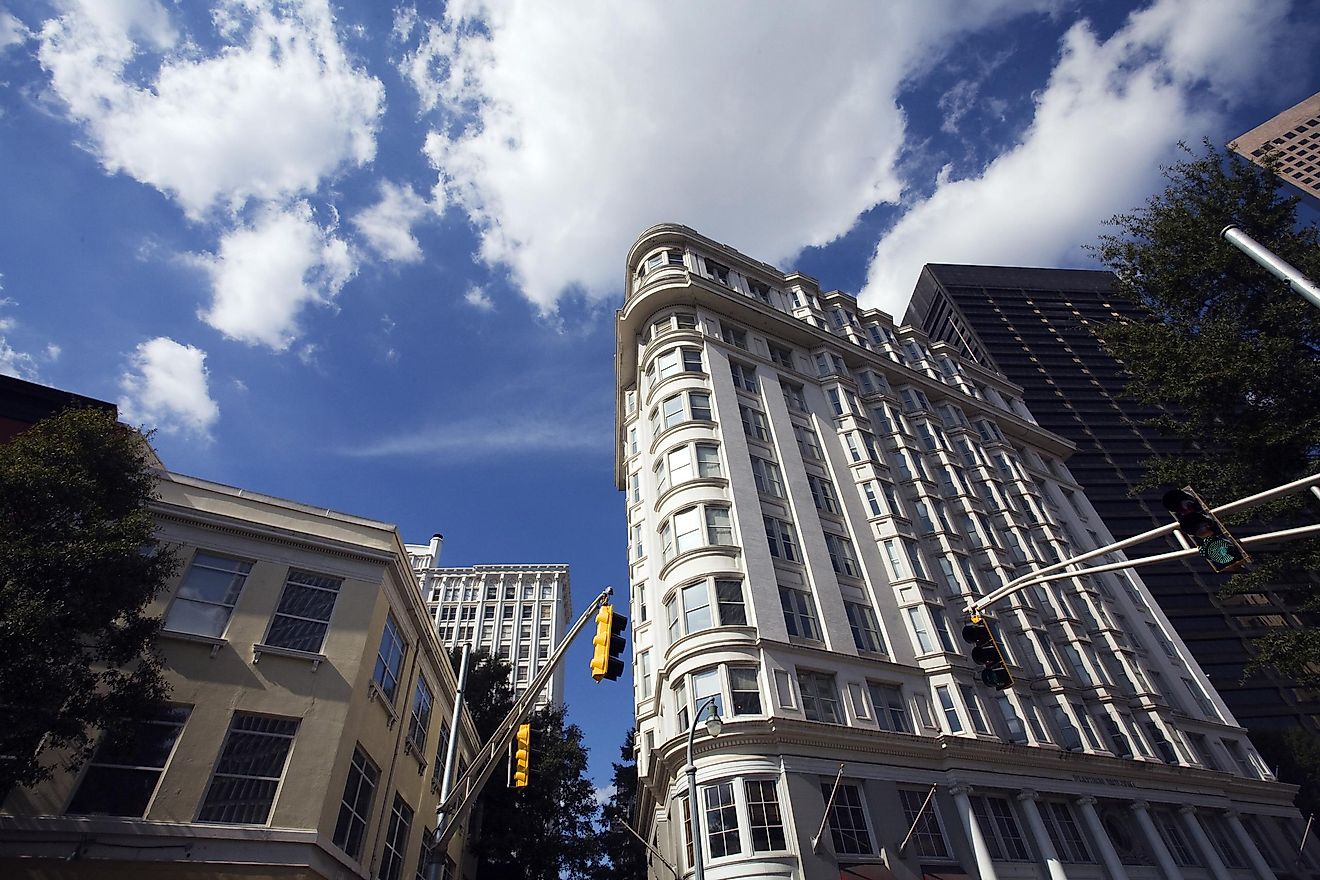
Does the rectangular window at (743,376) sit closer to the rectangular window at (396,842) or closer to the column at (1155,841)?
the rectangular window at (396,842)

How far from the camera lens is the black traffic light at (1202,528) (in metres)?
9.34

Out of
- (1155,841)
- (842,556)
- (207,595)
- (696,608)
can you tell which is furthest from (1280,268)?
(1155,841)

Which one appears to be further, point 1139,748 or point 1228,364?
point 1139,748

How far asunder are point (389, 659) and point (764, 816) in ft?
47.3

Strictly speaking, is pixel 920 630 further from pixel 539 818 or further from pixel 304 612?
pixel 304 612

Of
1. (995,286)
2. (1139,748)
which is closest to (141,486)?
(1139,748)

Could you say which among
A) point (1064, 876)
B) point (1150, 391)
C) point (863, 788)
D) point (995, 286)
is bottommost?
point (1064, 876)

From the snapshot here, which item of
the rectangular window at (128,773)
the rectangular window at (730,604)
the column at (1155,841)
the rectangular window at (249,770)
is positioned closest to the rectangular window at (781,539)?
the rectangular window at (730,604)

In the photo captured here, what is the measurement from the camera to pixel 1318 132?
123 m

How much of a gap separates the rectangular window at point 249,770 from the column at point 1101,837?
34957mm

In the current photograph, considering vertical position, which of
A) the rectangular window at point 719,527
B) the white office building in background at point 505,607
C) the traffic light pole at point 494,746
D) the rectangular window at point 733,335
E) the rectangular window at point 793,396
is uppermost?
the white office building in background at point 505,607

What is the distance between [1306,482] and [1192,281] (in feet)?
71.7

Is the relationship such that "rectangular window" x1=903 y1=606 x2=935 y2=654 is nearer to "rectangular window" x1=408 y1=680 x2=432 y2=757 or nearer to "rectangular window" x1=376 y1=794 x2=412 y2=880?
"rectangular window" x1=408 y1=680 x2=432 y2=757

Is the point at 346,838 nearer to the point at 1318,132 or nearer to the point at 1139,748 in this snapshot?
the point at 1139,748
